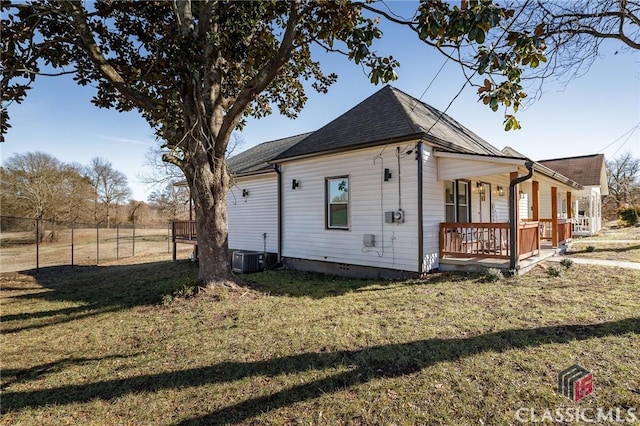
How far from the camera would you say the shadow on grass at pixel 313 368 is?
291 cm

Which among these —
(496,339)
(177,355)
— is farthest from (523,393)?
(177,355)

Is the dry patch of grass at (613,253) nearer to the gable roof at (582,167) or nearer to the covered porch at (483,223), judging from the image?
the covered porch at (483,223)

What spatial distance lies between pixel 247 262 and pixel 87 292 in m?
4.44

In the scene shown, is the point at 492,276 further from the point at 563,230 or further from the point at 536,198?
the point at 563,230

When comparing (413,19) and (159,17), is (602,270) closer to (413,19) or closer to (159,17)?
(413,19)

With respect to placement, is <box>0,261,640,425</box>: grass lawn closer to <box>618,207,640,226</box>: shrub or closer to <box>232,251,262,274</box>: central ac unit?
<box>232,251,262,274</box>: central ac unit

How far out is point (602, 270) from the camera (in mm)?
7703

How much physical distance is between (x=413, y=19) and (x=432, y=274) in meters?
5.67

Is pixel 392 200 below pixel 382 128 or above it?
below

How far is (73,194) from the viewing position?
89.2 feet

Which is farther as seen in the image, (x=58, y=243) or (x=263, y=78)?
(x=58, y=243)

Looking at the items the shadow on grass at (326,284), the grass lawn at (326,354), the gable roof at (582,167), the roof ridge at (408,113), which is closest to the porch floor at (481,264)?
the shadow on grass at (326,284)

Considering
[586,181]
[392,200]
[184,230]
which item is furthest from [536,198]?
[586,181]

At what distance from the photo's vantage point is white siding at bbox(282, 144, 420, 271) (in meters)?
7.58
